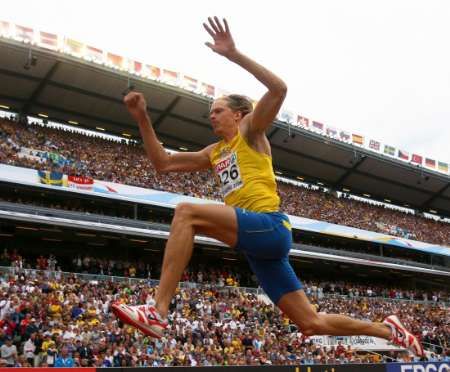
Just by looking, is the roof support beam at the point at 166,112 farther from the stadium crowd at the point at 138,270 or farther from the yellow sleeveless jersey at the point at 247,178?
the yellow sleeveless jersey at the point at 247,178

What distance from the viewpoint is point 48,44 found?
32.4 metres

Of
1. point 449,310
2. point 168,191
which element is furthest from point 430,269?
point 168,191

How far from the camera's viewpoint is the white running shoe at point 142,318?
462 centimetres

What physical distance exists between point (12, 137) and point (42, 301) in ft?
50.3

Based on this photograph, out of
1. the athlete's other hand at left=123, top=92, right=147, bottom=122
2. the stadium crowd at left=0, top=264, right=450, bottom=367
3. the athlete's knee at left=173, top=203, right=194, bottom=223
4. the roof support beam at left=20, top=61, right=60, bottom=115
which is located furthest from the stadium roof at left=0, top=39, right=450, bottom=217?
the athlete's knee at left=173, top=203, right=194, bottom=223

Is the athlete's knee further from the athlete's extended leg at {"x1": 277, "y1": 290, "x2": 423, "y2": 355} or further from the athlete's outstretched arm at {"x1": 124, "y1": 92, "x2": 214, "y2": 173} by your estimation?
the athlete's extended leg at {"x1": 277, "y1": 290, "x2": 423, "y2": 355}

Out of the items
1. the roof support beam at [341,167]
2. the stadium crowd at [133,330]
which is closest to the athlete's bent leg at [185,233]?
the stadium crowd at [133,330]

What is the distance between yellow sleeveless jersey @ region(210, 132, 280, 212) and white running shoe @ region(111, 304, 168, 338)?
1.25 metres

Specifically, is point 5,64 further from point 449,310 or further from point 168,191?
point 449,310

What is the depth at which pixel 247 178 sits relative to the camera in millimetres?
5250

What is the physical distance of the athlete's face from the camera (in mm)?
5449

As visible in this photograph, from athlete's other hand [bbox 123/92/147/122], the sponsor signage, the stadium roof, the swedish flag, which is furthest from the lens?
the stadium roof

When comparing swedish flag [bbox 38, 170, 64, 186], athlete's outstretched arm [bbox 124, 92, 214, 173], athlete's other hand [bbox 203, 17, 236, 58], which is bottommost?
athlete's outstretched arm [bbox 124, 92, 214, 173]

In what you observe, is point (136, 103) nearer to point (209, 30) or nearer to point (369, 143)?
point (209, 30)
